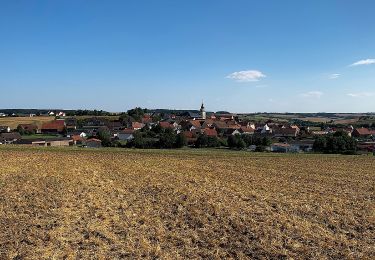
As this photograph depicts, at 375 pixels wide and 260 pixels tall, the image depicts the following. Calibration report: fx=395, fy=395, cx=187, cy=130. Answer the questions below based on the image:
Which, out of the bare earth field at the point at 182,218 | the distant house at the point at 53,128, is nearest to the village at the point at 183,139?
the distant house at the point at 53,128

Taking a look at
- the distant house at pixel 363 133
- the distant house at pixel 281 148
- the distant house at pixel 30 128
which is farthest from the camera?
the distant house at pixel 363 133

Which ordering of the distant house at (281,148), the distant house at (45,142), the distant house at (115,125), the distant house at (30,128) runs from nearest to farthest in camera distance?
the distant house at (281,148)
the distant house at (45,142)
the distant house at (30,128)
the distant house at (115,125)

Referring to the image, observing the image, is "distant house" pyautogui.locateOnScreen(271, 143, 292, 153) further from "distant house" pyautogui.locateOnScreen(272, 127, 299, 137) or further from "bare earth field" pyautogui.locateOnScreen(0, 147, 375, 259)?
"bare earth field" pyautogui.locateOnScreen(0, 147, 375, 259)

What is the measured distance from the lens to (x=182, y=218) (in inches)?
490

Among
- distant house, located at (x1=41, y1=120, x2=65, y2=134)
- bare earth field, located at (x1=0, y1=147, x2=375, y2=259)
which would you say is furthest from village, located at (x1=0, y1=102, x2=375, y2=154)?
bare earth field, located at (x1=0, y1=147, x2=375, y2=259)

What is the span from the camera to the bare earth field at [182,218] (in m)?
9.47

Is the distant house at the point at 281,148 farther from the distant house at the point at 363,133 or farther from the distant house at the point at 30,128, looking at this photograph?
the distant house at the point at 30,128

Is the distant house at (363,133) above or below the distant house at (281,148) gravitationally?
above

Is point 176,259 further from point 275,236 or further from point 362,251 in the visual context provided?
point 362,251

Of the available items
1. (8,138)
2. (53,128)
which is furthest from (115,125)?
(8,138)

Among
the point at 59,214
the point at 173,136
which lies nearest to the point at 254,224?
the point at 59,214

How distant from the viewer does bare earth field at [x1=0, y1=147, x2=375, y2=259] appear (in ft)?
31.1

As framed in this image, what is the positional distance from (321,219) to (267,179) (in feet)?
31.8

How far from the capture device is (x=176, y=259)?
29.0ft
